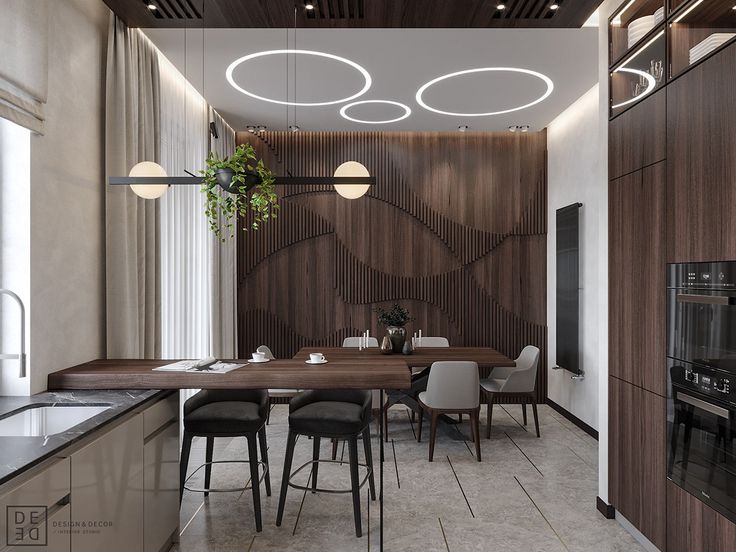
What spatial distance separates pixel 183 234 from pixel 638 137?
11.8 ft

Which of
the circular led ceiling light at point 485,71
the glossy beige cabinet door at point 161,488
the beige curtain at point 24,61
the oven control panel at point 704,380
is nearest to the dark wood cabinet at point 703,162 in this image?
the oven control panel at point 704,380

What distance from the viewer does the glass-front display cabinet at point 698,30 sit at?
2.17 meters

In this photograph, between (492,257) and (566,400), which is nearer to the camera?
(566,400)

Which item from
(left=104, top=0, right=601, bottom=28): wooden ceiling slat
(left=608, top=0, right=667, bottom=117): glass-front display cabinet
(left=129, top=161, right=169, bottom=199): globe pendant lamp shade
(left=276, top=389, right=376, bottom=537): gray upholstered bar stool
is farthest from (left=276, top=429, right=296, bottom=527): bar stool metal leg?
(left=608, top=0, right=667, bottom=117): glass-front display cabinet

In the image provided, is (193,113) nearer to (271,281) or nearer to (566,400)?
(271,281)

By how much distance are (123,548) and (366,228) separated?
4.56m

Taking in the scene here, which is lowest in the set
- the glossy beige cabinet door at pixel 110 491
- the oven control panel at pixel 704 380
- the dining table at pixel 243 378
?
the glossy beige cabinet door at pixel 110 491

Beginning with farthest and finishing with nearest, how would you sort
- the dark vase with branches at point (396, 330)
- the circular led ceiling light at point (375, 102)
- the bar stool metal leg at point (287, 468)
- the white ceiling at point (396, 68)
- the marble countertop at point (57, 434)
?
the circular led ceiling light at point (375, 102) < the dark vase with branches at point (396, 330) < the white ceiling at point (396, 68) < the bar stool metal leg at point (287, 468) < the marble countertop at point (57, 434)

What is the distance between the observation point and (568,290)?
5465 mm

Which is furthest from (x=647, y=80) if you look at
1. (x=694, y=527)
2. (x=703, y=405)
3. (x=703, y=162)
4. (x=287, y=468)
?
(x=287, y=468)

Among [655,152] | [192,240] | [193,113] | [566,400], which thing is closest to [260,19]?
[193,113]

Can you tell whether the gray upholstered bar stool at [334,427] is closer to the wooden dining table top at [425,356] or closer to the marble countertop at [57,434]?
the marble countertop at [57,434]

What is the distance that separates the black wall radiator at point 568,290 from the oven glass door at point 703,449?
8.84 feet

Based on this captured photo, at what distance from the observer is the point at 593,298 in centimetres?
494
